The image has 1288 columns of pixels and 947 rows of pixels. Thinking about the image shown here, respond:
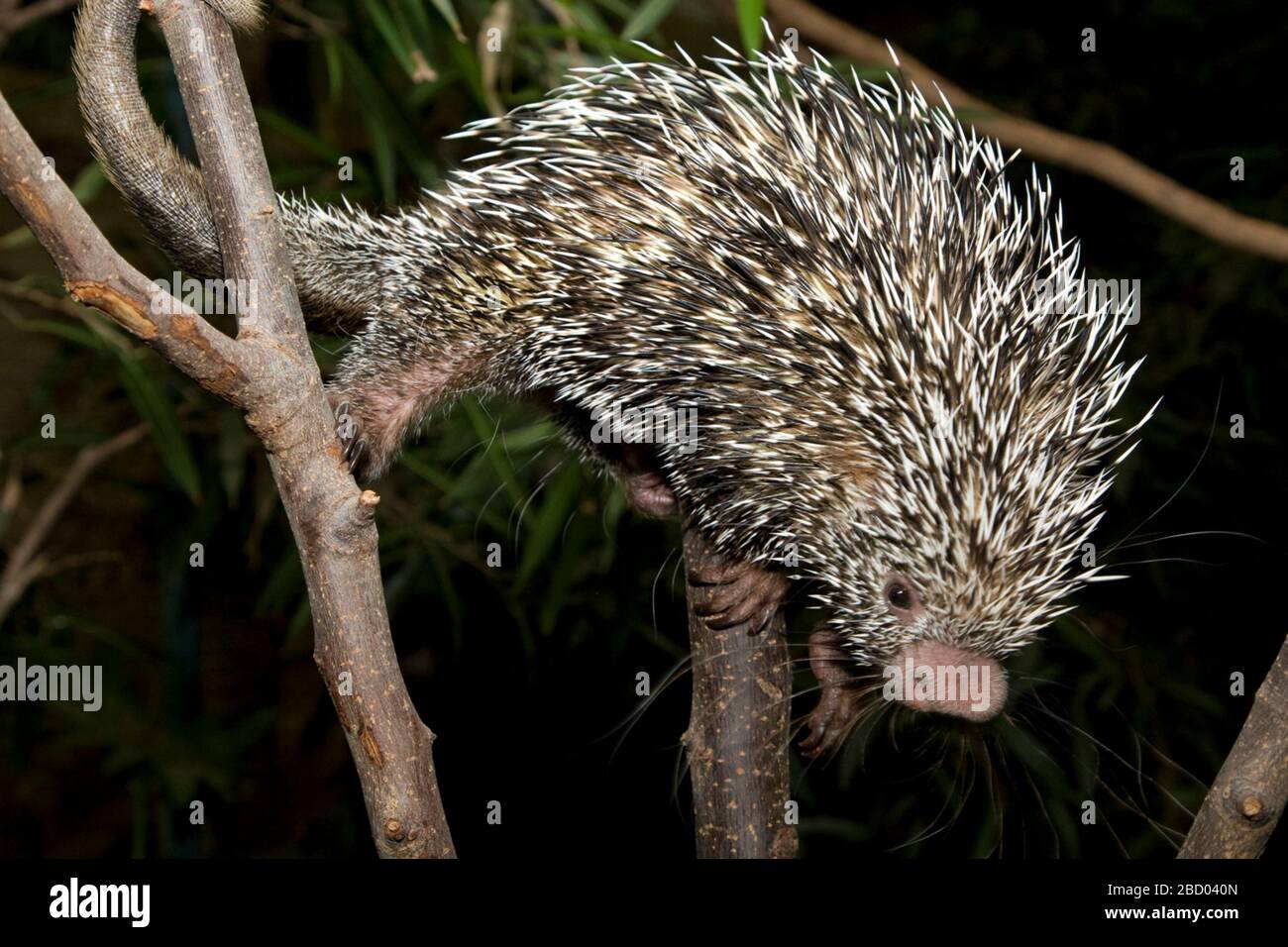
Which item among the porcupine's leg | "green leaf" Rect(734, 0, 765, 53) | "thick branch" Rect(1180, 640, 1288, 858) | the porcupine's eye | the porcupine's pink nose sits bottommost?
"thick branch" Rect(1180, 640, 1288, 858)

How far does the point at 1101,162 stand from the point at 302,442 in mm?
2127

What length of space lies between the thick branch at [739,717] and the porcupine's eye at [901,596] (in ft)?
0.84

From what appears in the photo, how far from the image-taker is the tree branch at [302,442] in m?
1.43

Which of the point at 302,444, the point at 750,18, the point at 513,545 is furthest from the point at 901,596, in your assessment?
the point at 513,545

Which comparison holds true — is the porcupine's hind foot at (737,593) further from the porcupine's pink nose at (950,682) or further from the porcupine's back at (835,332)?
the porcupine's pink nose at (950,682)

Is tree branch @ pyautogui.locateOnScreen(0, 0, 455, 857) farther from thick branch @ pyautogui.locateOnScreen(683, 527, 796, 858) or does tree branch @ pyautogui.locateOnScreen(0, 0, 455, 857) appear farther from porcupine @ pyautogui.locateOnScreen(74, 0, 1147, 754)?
thick branch @ pyautogui.locateOnScreen(683, 527, 796, 858)

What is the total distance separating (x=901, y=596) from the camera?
5.26ft

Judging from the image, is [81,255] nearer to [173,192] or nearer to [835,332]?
[173,192]

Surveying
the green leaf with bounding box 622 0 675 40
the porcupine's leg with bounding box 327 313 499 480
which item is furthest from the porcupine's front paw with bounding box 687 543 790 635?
the green leaf with bounding box 622 0 675 40

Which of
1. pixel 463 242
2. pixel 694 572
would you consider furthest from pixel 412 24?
pixel 694 572

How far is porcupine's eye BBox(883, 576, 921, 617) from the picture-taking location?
5.20ft

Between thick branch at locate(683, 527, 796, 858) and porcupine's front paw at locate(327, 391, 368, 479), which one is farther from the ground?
porcupine's front paw at locate(327, 391, 368, 479)

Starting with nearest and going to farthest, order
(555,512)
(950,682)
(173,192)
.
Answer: (950,682) → (173,192) → (555,512)

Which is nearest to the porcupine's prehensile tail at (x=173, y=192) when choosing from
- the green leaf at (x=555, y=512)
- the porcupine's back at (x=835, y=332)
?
the porcupine's back at (x=835, y=332)
